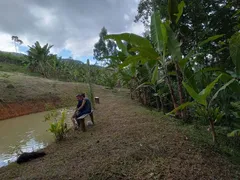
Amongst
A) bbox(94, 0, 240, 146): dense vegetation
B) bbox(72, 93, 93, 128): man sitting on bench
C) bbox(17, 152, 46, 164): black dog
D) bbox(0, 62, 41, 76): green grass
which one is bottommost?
bbox(17, 152, 46, 164): black dog

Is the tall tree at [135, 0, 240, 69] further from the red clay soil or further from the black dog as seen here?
the red clay soil

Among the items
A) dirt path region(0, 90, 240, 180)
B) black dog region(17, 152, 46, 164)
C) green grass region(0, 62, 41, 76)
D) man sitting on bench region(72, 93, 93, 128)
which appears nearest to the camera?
dirt path region(0, 90, 240, 180)

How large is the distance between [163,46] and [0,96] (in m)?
11.7

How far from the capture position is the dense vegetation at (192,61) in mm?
3266

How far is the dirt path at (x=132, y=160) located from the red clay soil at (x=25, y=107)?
28.6 ft

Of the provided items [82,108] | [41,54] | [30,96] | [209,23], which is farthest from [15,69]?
[209,23]

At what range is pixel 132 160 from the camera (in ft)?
10.2

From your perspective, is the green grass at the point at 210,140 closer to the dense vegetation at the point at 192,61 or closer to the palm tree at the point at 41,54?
the dense vegetation at the point at 192,61

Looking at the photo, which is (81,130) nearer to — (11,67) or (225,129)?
(225,129)

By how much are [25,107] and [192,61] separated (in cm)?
1160

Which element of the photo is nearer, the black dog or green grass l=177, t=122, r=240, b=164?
green grass l=177, t=122, r=240, b=164

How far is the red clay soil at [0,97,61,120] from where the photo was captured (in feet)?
38.4

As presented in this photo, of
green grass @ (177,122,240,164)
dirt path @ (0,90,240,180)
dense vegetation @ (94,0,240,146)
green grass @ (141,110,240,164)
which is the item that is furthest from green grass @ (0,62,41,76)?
green grass @ (177,122,240,164)

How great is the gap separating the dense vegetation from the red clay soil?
8.01 meters
